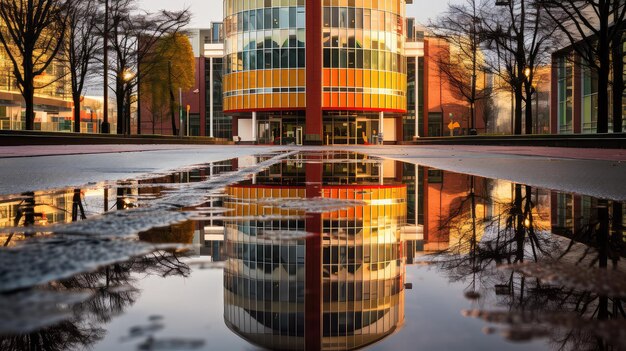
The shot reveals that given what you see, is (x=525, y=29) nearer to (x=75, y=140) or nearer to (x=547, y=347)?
(x=75, y=140)

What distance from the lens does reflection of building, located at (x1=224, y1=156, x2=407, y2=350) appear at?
2.08m

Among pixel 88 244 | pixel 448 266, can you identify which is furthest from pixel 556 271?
pixel 88 244

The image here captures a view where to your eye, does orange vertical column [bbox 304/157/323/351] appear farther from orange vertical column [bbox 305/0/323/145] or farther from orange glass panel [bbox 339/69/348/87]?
orange glass panel [bbox 339/69/348/87]

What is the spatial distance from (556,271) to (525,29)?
145 ft

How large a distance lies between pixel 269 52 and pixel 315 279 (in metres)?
72.9

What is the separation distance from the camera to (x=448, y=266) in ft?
10.9

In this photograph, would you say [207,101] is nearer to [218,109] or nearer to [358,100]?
[218,109]

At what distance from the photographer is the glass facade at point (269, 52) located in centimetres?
7356

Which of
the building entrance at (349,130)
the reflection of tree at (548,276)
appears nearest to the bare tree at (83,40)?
the building entrance at (349,130)

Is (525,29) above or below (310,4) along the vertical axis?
below

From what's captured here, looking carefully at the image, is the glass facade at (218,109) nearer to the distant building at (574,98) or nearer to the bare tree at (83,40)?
the bare tree at (83,40)

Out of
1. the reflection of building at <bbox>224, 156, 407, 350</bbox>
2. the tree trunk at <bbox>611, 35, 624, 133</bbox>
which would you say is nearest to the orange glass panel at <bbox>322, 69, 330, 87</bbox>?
the tree trunk at <bbox>611, 35, 624, 133</bbox>

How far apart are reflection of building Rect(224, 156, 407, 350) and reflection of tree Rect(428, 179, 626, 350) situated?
1.26 ft

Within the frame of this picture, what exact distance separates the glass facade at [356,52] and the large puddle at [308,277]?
2729 inches
